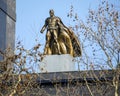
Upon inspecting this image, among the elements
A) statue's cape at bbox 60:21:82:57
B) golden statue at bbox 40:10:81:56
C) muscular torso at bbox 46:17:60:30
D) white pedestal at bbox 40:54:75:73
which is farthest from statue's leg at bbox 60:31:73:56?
muscular torso at bbox 46:17:60:30

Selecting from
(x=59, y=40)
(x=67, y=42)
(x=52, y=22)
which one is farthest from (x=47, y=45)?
(x=52, y=22)

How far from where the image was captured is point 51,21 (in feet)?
58.3

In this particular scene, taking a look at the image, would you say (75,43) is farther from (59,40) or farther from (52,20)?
(52,20)

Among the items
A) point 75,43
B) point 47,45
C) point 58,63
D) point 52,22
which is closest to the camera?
point 58,63

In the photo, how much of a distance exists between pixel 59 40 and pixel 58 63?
100cm

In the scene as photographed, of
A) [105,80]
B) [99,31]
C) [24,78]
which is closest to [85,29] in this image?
[99,31]

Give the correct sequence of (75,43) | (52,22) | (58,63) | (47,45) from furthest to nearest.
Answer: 1. (52,22)
2. (75,43)
3. (47,45)
4. (58,63)

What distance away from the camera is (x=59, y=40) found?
17.7m

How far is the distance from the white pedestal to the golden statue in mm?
247

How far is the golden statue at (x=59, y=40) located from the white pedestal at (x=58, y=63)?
0.81ft

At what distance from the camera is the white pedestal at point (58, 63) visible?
55.9 feet

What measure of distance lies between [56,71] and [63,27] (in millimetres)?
1857

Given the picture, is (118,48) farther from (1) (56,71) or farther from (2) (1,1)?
(2) (1,1)

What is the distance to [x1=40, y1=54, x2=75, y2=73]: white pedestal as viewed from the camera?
1703 centimetres
